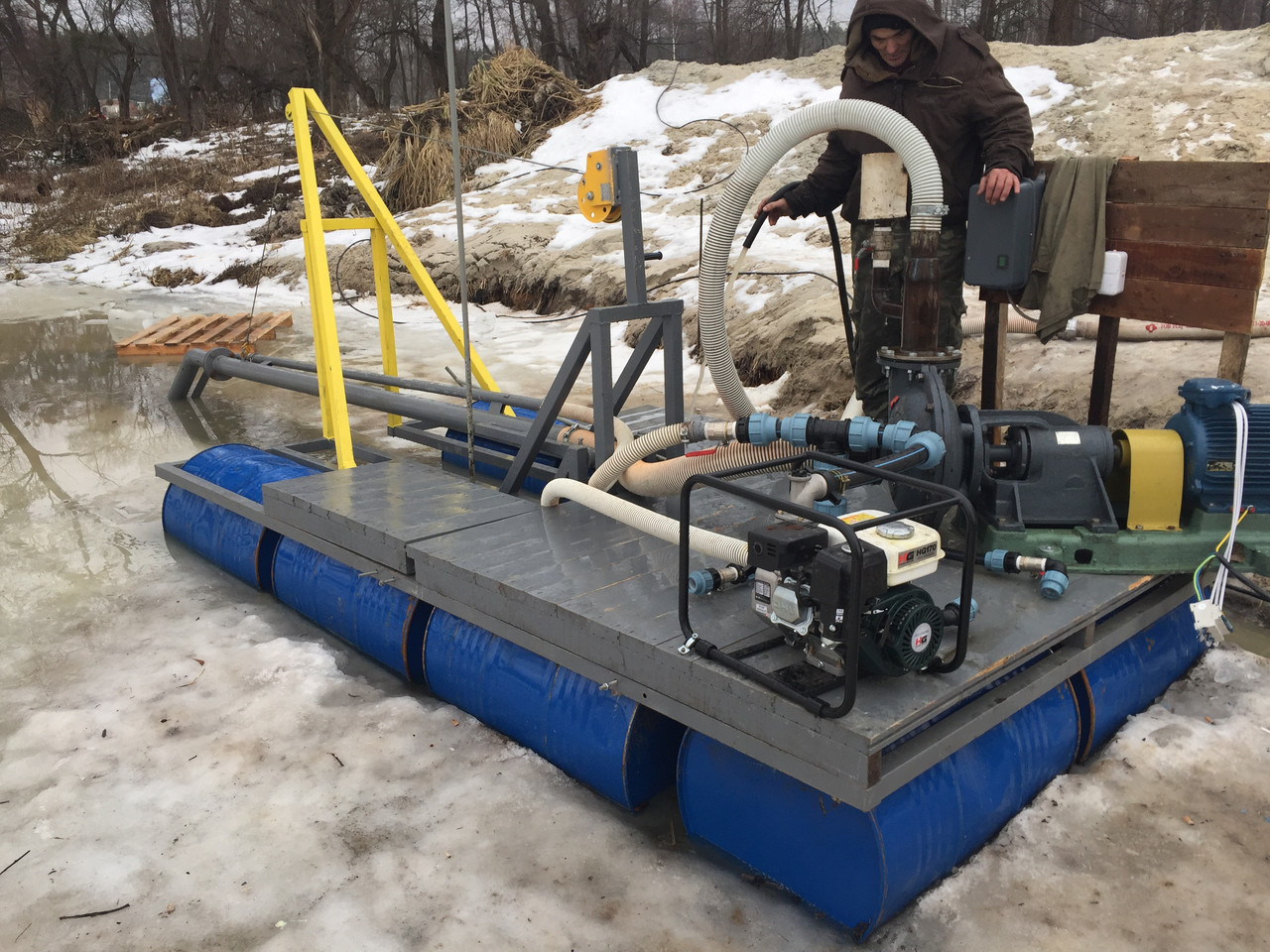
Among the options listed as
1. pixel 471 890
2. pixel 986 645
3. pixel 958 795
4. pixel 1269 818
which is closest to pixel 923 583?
pixel 986 645

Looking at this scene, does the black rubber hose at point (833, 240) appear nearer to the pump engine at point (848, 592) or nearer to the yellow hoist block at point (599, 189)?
the yellow hoist block at point (599, 189)

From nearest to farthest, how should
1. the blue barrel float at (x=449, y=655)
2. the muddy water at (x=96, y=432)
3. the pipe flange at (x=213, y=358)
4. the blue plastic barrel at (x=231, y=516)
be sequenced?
the blue barrel float at (x=449, y=655)
the blue plastic barrel at (x=231, y=516)
the muddy water at (x=96, y=432)
the pipe flange at (x=213, y=358)

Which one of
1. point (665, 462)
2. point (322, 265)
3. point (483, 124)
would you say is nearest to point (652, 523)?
point (665, 462)

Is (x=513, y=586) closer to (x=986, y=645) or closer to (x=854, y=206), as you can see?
(x=986, y=645)

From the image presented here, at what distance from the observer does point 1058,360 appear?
17.2 feet

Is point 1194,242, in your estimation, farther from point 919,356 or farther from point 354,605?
point 354,605

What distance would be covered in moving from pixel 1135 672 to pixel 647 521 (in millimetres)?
1532

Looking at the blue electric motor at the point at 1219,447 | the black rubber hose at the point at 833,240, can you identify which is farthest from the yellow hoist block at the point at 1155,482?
the black rubber hose at the point at 833,240

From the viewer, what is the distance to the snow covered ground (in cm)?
220

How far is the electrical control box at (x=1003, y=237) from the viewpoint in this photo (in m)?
3.67

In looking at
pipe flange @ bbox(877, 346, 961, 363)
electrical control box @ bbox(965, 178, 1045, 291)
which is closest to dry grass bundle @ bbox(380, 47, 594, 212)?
electrical control box @ bbox(965, 178, 1045, 291)

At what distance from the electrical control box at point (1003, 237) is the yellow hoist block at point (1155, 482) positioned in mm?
1062

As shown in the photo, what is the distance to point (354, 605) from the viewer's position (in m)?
3.48

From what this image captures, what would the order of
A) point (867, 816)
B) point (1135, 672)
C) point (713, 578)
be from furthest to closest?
point (1135, 672)
point (713, 578)
point (867, 816)
